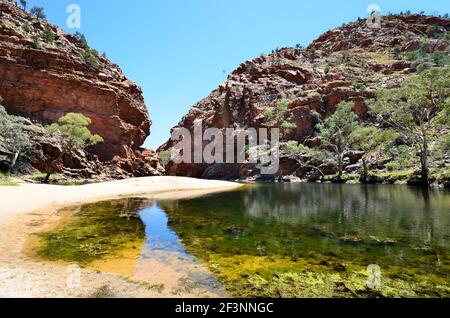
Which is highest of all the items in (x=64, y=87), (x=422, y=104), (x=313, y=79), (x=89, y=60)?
(x=89, y=60)

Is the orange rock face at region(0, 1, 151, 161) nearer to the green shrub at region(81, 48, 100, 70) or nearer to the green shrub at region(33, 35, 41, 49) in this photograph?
the green shrub at region(33, 35, 41, 49)

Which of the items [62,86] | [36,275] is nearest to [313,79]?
[62,86]

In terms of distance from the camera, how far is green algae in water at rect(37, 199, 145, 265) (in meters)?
10.2

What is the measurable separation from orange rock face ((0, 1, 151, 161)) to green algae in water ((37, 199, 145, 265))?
70.6m

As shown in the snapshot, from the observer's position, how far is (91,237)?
12.6 m

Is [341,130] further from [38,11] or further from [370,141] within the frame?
[38,11]

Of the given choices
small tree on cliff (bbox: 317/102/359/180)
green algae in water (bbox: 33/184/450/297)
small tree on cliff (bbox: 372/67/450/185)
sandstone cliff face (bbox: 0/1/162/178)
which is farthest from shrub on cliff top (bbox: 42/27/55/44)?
small tree on cliff (bbox: 372/67/450/185)

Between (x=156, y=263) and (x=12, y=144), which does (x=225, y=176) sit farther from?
(x=156, y=263)

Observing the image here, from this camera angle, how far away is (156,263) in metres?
9.46

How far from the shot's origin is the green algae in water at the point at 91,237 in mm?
10156

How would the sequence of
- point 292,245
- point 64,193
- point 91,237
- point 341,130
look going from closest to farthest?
point 292,245
point 91,237
point 64,193
point 341,130

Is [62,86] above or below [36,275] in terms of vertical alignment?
above

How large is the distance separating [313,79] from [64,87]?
256 ft
